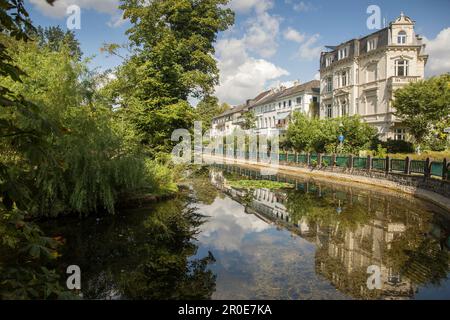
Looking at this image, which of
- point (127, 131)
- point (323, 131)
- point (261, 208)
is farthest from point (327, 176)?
point (127, 131)

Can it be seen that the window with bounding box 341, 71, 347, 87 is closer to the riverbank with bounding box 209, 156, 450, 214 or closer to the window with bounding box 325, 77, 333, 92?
the window with bounding box 325, 77, 333, 92

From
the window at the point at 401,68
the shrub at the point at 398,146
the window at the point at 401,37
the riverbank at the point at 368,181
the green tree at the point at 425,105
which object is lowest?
the riverbank at the point at 368,181

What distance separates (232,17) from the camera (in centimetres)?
3077

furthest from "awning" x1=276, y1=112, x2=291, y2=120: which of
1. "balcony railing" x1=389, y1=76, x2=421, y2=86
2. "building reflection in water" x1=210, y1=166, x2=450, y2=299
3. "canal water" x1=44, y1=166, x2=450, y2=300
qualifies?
"canal water" x1=44, y1=166, x2=450, y2=300

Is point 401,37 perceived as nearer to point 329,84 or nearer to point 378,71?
point 378,71

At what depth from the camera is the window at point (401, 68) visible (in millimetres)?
36219

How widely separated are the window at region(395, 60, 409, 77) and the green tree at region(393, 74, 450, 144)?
6.06 metres

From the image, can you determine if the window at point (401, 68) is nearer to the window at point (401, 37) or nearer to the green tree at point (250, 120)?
the window at point (401, 37)

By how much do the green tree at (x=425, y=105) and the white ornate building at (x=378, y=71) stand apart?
10.5ft

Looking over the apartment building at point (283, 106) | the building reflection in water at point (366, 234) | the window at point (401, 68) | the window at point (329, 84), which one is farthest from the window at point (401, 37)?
the building reflection in water at point (366, 234)

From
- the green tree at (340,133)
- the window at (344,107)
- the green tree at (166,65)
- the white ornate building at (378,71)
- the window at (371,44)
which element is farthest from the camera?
the window at (344,107)

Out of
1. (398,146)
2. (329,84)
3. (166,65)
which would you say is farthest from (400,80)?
(166,65)
